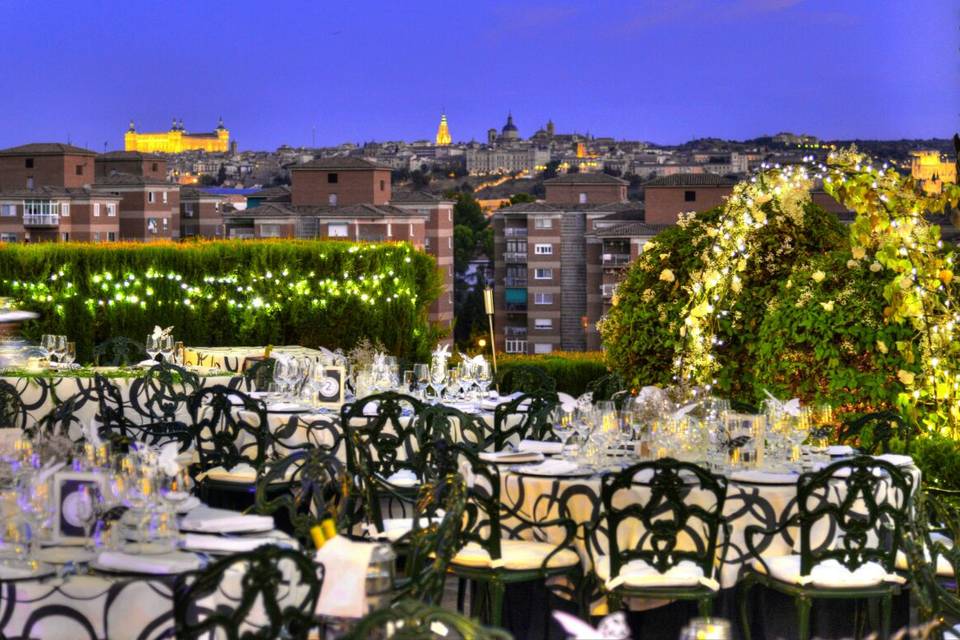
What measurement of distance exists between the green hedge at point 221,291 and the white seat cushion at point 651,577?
10185 millimetres

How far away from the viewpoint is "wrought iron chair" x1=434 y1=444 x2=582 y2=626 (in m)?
5.81

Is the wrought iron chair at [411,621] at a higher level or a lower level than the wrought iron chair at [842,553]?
higher

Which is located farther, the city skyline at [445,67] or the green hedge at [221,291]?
the city skyline at [445,67]

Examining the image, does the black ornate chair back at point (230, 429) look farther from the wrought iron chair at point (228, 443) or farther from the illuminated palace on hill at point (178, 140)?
the illuminated palace on hill at point (178, 140)

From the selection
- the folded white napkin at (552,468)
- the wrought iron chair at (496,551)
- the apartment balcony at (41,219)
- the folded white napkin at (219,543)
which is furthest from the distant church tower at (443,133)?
the folded white napkin at (219,543)

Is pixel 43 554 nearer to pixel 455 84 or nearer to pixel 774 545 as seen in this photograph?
pixel 774 545

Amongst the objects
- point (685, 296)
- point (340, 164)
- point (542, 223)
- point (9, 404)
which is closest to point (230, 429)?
point (9, 404)

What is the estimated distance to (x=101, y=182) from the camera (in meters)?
84.1

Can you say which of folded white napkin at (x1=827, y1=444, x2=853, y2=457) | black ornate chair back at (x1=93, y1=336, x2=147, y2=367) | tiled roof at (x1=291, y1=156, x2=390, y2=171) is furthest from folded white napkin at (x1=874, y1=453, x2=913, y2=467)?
tiled roof at (x1=291, y1=156, x2=390, y2=171)

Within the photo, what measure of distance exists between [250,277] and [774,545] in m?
10.4

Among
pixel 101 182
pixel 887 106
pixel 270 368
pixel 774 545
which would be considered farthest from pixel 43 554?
pixel 101 182

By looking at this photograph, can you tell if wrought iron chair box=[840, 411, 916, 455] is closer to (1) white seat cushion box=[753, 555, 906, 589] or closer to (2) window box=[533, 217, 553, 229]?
(1) white seat cushion box=[753, 555, 906, 589]

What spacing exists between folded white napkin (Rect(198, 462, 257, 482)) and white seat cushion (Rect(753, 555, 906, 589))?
319 cm

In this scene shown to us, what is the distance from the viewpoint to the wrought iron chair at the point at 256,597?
131 inches
